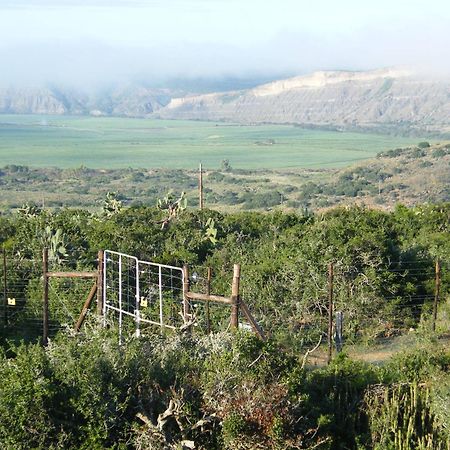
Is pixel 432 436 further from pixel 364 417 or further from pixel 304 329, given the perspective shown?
pixel 304 329

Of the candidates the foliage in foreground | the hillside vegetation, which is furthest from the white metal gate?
the foliage in foreground

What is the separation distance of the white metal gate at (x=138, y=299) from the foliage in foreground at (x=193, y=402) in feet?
7.52

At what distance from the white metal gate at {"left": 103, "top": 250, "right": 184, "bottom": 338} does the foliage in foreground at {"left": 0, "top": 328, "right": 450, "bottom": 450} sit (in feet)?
7.52

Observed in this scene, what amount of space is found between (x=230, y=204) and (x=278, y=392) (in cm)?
6506

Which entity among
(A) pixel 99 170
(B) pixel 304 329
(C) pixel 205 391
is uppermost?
(C) pixel 205 391

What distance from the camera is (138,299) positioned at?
1195 cm

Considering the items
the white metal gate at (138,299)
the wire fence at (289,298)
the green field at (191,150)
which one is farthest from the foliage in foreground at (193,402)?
the green field at (191,150)

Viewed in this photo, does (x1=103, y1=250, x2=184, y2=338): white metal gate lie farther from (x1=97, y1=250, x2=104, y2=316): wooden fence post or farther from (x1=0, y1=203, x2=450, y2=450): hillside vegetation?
(x1=0, y1=203, x2=450, y2=450): hillside vegetation

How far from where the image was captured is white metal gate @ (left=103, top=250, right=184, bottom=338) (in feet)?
39.5

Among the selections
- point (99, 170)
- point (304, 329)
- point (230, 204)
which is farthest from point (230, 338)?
point (99, 170)

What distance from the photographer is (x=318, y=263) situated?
621 inches

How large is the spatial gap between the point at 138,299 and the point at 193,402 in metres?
3.19

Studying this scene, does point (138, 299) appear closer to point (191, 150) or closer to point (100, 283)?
point (100, 283)

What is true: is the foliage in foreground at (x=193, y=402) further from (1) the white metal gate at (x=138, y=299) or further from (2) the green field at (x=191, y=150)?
(2) the green field at (x=191, y=150)
